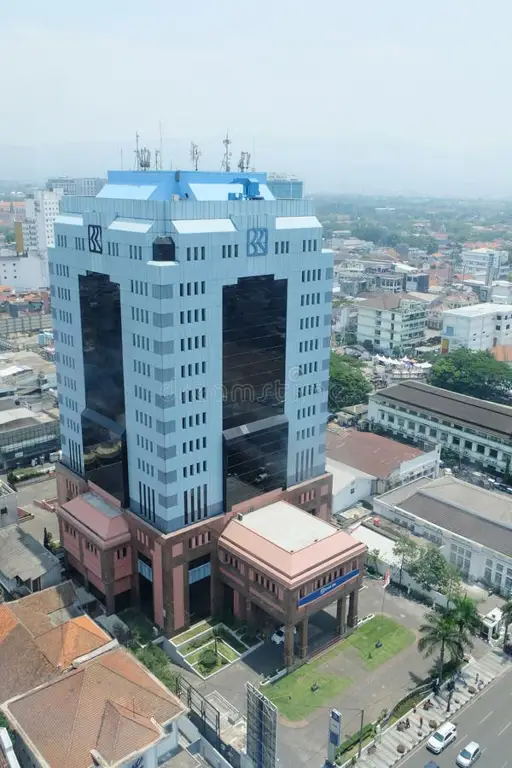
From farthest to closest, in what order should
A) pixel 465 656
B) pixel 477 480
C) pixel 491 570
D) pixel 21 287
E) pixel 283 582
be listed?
pixel 21 287
pixel 477 480
pixel 491 570
pixel 465 656
pixel 283 582

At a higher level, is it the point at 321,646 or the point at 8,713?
the point at 8,713

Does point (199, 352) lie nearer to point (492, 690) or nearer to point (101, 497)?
point (101, 497)

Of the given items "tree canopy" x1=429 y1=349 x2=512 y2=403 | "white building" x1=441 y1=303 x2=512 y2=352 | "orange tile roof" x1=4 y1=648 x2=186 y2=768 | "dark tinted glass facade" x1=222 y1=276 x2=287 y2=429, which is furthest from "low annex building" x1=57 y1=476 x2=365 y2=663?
"white building" x1=441 y1=303 x2=512 y2=352

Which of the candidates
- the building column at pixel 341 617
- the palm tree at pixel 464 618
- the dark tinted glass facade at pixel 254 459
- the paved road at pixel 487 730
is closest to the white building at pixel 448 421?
the dark tinted glass facade at pixel 254 459

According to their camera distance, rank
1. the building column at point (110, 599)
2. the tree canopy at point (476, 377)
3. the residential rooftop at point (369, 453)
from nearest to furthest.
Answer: the building column at point (110, 599) → the residential rooftop at point (369, 453) → the tree canopy at point (476, 377)

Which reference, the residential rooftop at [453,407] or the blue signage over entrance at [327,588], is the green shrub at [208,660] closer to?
the blue signage over entrance at [327,588]

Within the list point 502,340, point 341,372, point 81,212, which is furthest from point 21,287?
point 81,212

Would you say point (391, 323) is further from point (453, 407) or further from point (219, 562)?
point (219, 562)
